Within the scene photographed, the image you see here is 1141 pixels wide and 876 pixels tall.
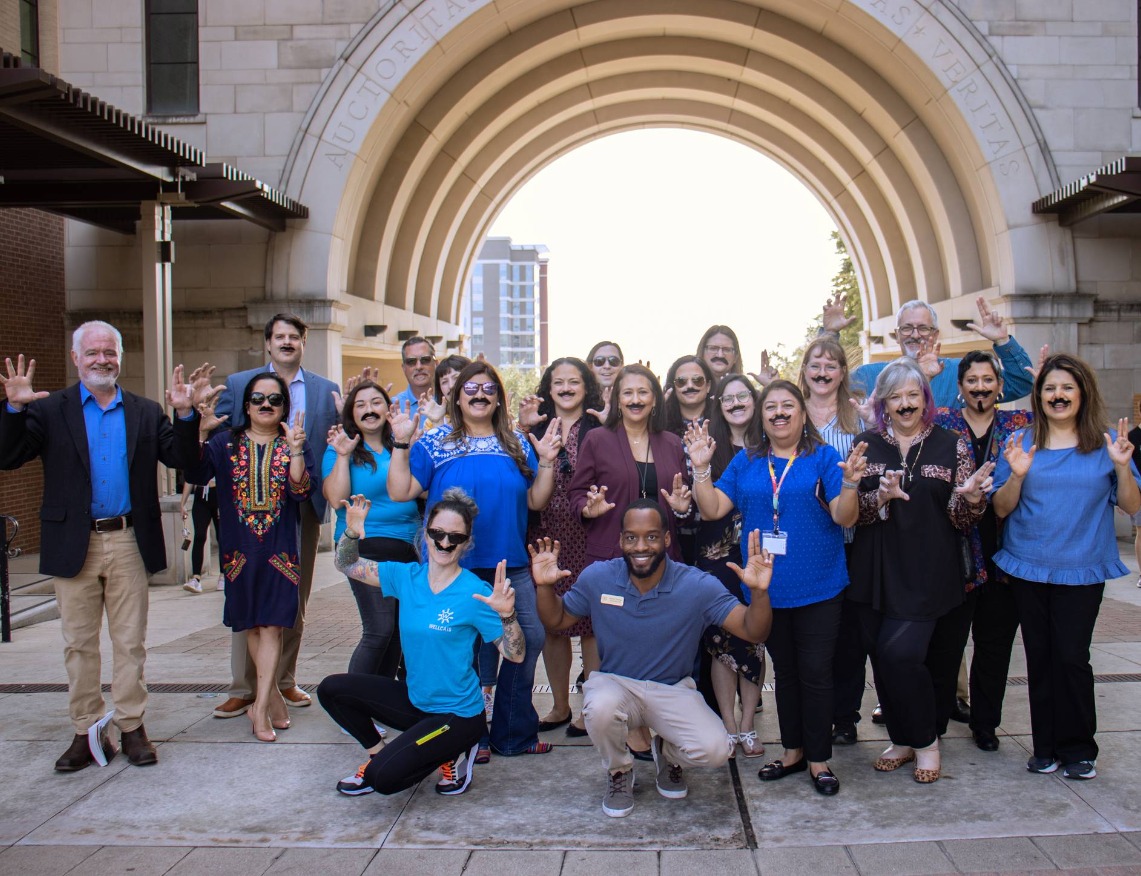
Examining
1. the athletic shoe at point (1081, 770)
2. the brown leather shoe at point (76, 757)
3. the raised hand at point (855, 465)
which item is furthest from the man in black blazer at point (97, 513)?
the athletic shoe at point (1081, 770)

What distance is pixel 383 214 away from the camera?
15.9m

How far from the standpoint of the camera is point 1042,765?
466 cm

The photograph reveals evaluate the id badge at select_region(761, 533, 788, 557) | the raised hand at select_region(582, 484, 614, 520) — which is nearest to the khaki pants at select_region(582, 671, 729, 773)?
the id badge at select_region(761, 533, 788, 557)

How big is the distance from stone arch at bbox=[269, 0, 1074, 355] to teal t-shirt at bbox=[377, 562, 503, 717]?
32.0 ft

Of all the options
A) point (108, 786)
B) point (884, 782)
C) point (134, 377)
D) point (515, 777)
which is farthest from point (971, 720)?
point (134, 377)

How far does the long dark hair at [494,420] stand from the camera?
16.9 ft

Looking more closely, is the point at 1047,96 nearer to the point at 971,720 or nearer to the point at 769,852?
the point at 971,720

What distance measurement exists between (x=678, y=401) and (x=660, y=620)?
1.56 metres

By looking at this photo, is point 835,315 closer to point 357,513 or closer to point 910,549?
point 910,549

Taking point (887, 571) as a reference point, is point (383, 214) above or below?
above

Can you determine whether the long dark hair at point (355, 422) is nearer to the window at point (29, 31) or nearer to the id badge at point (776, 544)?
the id badge at point (776, 544)

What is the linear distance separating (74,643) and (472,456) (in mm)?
2158

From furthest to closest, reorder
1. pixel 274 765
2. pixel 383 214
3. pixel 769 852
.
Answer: pixel 383 214 → pixel 274 765 → pixel 769 852

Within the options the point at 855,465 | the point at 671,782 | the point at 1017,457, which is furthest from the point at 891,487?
the point at 671,782
